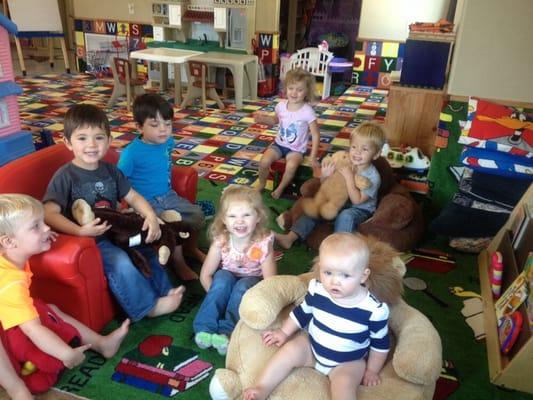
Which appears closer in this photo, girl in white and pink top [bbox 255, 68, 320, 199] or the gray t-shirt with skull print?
the gray t-shirt with skull print

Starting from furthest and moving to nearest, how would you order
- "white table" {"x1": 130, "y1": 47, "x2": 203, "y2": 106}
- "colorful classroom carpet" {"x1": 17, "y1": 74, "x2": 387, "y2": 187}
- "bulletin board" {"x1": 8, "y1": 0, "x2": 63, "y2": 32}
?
1. "bulletin board" {"x1": 8, "y1": 0, "x2": 63, "y2": 32}
2. "white table" {"x1": 130, "y1": 47, "x2": 203, "y2": 106}
3. "colorful classroom carpet" {"x1": 17, "y1": 74, "x2": 387, "y2": 187}

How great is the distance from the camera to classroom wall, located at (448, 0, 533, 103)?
2.73 m

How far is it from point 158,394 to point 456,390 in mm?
1111

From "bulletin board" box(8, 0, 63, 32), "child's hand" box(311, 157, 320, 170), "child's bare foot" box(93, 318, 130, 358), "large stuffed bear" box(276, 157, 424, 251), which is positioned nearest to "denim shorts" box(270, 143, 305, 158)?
"child's hand" box(311, 157, 320, 170)

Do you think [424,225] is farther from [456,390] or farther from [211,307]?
[211,307]

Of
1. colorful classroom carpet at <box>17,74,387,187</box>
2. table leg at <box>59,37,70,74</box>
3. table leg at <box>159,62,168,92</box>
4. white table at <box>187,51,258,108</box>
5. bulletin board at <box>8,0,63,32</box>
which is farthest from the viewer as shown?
table leg at <box>59,37,70,74</box>

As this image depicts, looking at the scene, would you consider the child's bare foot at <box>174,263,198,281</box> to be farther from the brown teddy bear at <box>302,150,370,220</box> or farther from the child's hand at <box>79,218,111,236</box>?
the brown teddy bear at <box>302,150,370,220</box>

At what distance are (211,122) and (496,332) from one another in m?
3.86

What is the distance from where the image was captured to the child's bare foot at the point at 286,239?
264 centimetres

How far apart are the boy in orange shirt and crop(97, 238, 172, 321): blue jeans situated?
12.2 inches

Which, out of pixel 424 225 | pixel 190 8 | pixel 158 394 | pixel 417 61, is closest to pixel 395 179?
pixel 424 225

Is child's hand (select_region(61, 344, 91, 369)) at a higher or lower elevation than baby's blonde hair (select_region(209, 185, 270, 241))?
lower

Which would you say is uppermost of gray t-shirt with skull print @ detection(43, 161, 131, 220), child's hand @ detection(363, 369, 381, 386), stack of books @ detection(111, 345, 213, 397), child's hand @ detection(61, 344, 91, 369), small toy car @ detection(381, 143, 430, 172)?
gray t-shirt with skull print @ detection(43, 161, 131, 220)

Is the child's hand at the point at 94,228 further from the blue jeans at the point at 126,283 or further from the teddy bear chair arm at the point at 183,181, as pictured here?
the teddy bear chair arm at the point at 183,181
